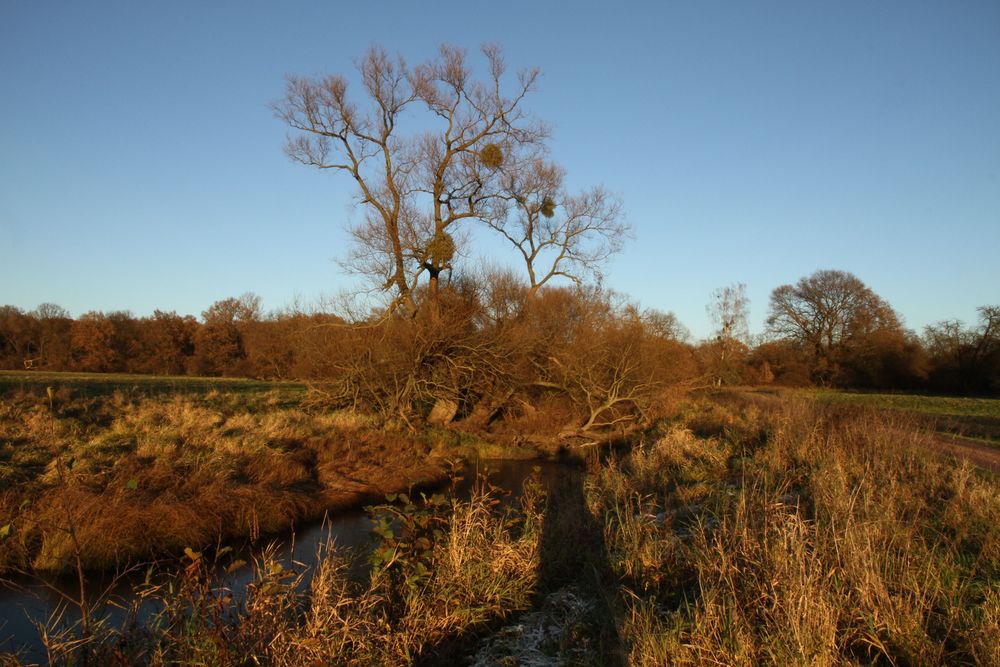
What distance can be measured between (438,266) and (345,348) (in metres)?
3.68

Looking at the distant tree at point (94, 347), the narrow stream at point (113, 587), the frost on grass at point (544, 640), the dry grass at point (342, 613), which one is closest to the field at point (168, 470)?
the narrow stream at point (113, 587)

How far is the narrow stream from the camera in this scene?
5316mm

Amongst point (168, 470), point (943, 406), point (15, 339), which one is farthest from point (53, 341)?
point (943, 406)

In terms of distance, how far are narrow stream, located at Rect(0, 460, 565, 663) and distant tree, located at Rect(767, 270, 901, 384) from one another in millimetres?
37930

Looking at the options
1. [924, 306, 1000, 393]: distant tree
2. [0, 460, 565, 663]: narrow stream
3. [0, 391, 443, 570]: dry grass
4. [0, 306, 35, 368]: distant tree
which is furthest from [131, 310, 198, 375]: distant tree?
[924, 306, 1000, 393]: distant tree

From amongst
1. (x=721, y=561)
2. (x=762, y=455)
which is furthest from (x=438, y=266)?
(x=721, y=561)

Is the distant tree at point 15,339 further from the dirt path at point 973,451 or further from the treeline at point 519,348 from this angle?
the dirt path at point 973,451

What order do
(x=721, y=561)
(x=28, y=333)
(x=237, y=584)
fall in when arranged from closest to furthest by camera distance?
(x=721, y=561)
(x=237, y=584)
(x=28, y=333)

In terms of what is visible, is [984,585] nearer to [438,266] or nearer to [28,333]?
[438,266]

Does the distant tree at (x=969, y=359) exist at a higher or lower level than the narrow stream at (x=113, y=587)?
higher

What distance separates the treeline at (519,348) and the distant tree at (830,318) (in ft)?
0.31

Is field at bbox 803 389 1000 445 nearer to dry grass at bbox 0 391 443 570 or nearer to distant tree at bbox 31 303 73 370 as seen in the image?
dry grass at bbox 0 391 443 570

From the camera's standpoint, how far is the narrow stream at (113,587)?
532 centimetres

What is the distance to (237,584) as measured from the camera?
6.81m
